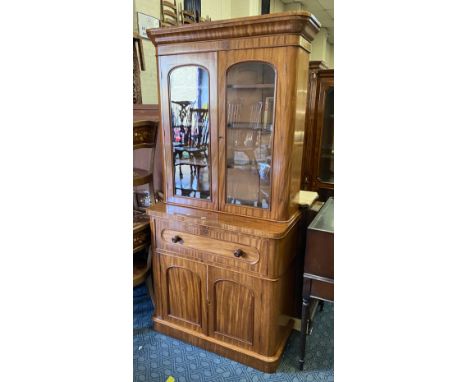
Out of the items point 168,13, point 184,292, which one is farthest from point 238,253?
point 168,13

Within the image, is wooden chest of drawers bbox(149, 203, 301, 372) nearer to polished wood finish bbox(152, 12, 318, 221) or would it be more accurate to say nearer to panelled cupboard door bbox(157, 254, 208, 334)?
panelled cupboard door bbox(157, 254, 208, 334)

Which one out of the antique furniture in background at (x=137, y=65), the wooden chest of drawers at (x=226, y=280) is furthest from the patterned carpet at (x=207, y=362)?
the antique furniture in background at (x=137, y=65)

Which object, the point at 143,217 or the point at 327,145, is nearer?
the point at 143,217

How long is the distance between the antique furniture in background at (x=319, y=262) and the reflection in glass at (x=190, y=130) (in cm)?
61

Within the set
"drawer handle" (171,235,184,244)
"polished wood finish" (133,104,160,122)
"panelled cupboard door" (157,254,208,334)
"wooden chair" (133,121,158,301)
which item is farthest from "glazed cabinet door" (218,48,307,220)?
"polished wood finish" (133,104,160,122)

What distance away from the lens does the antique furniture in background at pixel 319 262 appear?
1502 mm

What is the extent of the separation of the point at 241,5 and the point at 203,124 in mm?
2437

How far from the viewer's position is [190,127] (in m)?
1.74

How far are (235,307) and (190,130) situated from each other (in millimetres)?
1007

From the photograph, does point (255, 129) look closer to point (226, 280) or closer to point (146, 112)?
point (226, 280)

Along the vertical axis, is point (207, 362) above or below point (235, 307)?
below
